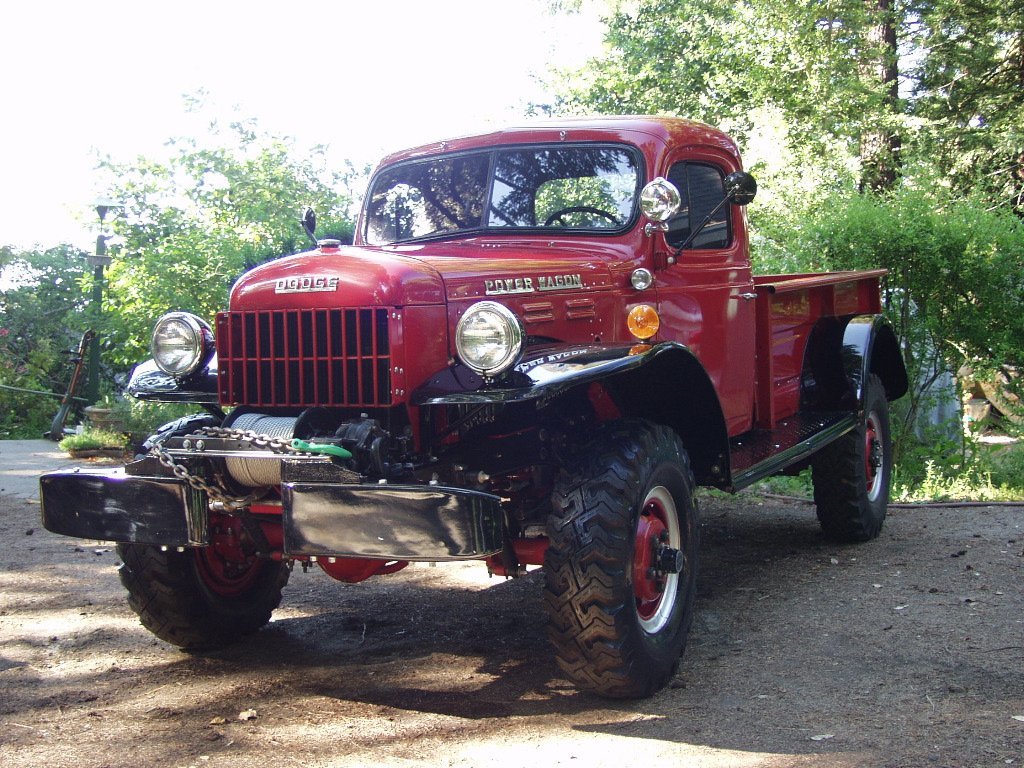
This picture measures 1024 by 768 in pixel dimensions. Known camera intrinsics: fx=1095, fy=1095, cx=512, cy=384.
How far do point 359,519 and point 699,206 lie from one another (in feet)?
8.84

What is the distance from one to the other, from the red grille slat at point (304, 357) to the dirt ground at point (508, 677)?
1.08m

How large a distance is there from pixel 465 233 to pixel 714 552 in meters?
2.64

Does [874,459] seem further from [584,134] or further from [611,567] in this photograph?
[611,567]

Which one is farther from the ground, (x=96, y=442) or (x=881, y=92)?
(x=881, y=92)

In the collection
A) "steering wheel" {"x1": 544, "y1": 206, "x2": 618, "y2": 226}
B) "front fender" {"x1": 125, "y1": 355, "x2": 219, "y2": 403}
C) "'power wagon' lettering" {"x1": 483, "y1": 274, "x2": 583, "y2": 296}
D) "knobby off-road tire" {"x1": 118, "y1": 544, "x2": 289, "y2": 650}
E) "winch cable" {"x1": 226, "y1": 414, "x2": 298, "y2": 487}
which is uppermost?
"steering wheel" {"x1": 544, "y1": 206, "x2": 618, "y2": 226}

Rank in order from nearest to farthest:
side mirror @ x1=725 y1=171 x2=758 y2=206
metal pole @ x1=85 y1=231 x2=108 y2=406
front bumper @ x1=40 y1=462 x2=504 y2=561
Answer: front bumper @ x1=40 y1=462 x2=504 y2=561
side mirror @ x1=725 y1=171 x2=758 y2=206
metal pole @ x1=85 y1=231 x2=108 y2=406

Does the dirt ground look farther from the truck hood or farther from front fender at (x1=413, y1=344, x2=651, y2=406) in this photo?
the truck hood

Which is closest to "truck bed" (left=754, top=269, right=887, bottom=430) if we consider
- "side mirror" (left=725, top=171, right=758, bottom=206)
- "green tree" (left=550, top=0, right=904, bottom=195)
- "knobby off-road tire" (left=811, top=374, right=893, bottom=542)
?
"knobby off-road tire" (left=811, top=374, right=893, bottom=542)

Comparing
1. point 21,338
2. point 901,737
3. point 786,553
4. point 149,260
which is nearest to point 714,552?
point 786,553

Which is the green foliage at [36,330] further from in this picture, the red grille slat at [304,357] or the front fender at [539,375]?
the front fender at [539,375]

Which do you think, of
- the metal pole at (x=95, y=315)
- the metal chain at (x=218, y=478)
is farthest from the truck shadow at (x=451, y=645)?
the metal pole at (x=95, y=315)

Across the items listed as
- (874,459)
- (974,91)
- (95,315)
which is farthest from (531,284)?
(974,91)

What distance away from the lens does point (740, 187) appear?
15.8ft

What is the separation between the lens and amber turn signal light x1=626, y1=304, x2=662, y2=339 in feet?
15.1
